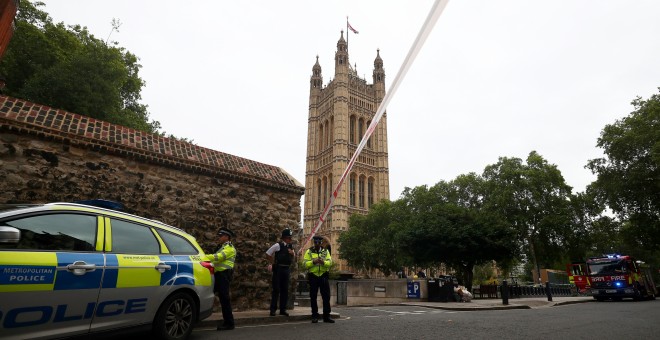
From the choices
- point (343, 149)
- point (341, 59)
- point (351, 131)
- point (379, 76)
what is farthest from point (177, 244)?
point (379, 76)

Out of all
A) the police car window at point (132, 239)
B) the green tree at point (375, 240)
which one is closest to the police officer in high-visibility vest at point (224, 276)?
the police car window at point (132, 239)

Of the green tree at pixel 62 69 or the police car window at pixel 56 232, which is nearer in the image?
the police car window at pixel 56 232

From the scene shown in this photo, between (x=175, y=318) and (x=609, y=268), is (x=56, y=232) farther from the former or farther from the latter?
(x=609, y=268)

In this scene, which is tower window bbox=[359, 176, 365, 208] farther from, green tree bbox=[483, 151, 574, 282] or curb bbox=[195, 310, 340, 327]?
curb bbox=[195, 310, 340, 327]

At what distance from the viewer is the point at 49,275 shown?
3.49 m

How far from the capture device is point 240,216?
896 centimetres

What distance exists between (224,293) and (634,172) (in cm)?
3035

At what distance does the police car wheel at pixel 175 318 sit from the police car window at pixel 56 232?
1.18 m

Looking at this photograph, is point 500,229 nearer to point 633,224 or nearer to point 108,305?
point 633,224

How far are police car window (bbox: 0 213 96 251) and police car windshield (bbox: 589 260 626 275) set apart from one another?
22841 millimetres

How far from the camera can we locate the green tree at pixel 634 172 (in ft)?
82.9


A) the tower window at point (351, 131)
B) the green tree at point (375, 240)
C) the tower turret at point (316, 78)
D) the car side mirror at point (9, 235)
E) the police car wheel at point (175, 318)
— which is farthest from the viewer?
the tower turret at point (316, 78)

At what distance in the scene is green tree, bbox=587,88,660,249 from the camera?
2528 centimetres

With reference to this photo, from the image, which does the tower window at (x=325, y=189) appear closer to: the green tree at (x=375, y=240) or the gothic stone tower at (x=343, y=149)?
the gothic stone tower at (x=343, y=149)
